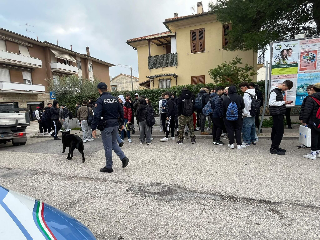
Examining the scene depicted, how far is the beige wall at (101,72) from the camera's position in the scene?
121 ft

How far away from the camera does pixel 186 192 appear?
3.59 meters

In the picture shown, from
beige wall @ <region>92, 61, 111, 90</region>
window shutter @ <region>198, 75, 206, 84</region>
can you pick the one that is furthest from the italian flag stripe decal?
beige wall @ <region>92, 61, 111, 90</region>

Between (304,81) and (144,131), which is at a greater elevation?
(304,81)

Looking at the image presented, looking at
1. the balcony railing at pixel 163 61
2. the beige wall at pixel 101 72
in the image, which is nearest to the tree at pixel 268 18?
the balcony railing at pixel 163 61

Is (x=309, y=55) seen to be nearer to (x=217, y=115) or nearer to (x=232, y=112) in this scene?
(x=232, y=112)

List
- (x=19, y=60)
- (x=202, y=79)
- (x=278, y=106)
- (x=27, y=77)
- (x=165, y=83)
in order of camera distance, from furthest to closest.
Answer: (x=27, y=77)
(x=19, y=60)
(x=165, y=83)
(x=202, y=79)
(x=278, y=106)

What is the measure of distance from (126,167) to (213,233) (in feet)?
9.88

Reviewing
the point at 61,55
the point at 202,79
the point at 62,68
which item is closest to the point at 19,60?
the point at 62,68

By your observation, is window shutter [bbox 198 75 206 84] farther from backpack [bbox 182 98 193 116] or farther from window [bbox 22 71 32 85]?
window [bbox 22 71 32 85]

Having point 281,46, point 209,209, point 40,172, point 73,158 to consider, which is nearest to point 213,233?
point 209,209

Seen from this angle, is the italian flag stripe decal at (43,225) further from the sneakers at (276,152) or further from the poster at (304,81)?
the poster at (304,81)

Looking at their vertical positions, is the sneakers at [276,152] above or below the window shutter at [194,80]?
below

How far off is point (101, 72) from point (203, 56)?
26307 mm

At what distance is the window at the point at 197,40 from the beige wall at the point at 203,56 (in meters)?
0.26
